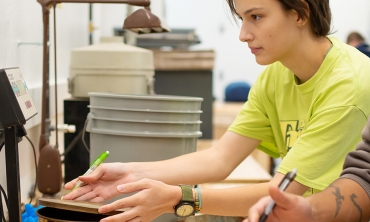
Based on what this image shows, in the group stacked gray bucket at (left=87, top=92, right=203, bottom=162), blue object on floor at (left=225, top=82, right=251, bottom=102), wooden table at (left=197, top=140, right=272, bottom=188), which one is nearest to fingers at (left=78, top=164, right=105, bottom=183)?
stacked gray bucket at (left=87, top=92, right=203, bottom=162)

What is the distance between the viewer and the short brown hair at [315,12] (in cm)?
129

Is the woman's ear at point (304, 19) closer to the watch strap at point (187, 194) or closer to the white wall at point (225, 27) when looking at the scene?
the watch strap at point (187, 194)

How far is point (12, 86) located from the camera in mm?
1057

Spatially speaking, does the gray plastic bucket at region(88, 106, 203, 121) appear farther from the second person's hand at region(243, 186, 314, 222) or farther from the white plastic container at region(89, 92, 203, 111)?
the second person's hand at region(243, 186, 314, 222)

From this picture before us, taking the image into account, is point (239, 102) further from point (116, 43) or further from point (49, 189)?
Answer: point (49, 189)

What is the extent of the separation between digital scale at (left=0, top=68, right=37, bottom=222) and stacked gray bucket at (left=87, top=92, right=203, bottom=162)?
1.37ft

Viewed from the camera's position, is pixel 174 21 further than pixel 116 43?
Yes

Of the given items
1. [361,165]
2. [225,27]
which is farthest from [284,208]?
[225,27]

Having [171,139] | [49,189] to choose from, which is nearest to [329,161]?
[171,139]

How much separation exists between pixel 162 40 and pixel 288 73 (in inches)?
71.1

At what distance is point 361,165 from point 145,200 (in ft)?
1.48

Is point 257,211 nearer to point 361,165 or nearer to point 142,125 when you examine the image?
point 361,165

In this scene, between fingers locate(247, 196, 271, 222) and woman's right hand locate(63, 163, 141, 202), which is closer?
Result: fingers locate(247, 196, 271, 222)

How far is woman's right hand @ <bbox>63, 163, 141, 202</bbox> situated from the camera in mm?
1216
